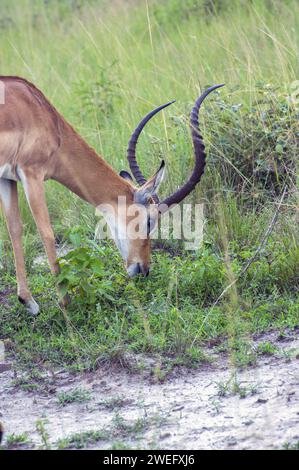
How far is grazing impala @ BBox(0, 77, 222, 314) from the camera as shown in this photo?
5.29 m

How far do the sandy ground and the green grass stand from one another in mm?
147

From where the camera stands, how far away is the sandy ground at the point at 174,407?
3.83 m

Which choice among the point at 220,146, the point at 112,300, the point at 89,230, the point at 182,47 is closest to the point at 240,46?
the point at 182,47

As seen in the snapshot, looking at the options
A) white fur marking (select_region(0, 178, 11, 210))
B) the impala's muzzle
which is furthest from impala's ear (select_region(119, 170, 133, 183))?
white fur marking (select_region(0, 178, 11, 210))

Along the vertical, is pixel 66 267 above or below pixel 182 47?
below

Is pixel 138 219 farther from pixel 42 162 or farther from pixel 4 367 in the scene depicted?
pixel 4 367

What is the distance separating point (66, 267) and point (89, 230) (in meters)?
1.13

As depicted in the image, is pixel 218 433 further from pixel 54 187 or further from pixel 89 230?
pixel 54 187

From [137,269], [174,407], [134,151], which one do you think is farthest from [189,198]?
[174,407]

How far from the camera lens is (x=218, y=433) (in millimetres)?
3855

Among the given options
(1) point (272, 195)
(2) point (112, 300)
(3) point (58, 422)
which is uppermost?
(1) point (272, 195)

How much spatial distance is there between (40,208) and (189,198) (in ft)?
4.67

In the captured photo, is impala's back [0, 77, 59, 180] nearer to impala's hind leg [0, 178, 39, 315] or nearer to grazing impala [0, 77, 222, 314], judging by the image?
grazing impala [0, 77, 222, 314]

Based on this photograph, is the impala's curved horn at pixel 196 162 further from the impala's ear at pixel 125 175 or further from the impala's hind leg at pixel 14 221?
the impala's hind leg at pixel 14 221
